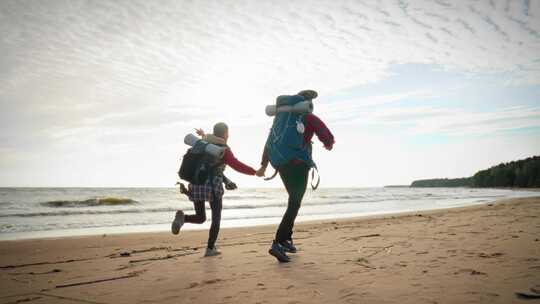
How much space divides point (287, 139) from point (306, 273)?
1.64 m

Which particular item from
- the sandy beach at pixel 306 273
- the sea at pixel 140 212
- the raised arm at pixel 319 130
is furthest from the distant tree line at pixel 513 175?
the raised arm at pixel 319 130

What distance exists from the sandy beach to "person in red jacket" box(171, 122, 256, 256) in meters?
0.51

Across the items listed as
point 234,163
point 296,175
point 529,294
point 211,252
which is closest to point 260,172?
point 234,163

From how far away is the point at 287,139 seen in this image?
14.0 ft

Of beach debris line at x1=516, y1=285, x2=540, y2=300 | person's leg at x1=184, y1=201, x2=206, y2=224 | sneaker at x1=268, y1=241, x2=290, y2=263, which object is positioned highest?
person's leg at x1=184, y1=201, x2=206, y2=224

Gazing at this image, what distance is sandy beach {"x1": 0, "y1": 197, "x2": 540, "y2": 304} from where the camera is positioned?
2656 millimetres

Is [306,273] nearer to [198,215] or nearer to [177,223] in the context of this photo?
[198,215]

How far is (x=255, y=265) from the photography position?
408cm

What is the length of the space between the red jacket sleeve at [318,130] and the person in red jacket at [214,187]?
3.21ft

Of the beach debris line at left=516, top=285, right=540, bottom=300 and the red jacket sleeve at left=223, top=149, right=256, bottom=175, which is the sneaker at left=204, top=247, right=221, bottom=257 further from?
the beach debris line at left=516, top=285, right=540, bottom=300

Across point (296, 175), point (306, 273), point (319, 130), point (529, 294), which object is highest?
point (319, 130)

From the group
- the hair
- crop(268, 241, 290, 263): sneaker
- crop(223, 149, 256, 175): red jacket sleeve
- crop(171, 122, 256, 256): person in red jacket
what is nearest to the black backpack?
crop(171, 122, 256, 256): person in red jacket

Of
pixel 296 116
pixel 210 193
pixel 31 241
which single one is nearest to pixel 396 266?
pixel 296 116

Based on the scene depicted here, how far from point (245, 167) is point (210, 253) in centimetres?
143
